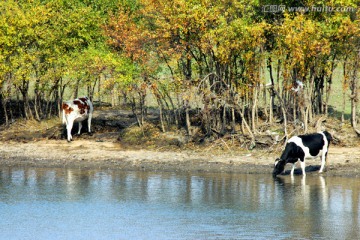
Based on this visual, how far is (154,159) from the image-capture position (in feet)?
84.3

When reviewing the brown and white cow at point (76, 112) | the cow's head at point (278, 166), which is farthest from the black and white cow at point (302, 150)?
Result: the brown and white cow at point (76, 112)

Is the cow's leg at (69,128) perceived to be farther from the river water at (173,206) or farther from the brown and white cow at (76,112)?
the river water at (173,206)

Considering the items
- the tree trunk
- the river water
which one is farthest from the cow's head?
the tree trunk

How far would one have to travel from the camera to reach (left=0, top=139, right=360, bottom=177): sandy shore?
24406 mm

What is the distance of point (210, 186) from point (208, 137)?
544 centimetres

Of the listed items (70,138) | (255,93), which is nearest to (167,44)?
(255,93)

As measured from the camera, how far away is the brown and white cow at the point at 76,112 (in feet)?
96.1

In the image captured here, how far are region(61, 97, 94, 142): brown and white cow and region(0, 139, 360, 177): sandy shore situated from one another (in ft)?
5.02

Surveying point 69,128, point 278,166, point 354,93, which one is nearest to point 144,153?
point 69,128

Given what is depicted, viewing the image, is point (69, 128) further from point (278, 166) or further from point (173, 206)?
point (173, 206)

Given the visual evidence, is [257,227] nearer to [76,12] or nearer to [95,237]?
[95,237]

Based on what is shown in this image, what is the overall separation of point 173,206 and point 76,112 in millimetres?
11372

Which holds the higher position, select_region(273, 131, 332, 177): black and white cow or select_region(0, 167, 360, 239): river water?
select_region(273, 131, 332, 177): black and white cow

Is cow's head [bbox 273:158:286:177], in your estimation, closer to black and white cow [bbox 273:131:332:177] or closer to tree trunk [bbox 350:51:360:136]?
black and white cow [bbox 273:131:332:177]
